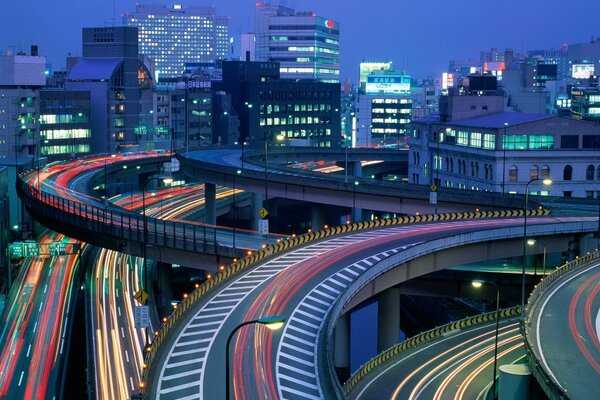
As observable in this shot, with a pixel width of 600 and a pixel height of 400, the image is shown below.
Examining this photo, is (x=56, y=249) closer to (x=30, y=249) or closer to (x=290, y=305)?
(x=30, y=249)

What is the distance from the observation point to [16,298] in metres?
72.2

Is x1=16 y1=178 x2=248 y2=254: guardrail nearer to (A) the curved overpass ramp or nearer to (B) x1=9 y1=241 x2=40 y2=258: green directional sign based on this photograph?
(B) x1=9 y1=241 x2=40 y2=258: green directional sign

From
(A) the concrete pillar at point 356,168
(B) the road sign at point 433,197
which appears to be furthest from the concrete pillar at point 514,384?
(A) the concrete pillar at point 356,168

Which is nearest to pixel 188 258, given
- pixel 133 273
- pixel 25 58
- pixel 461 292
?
pixel 133 273

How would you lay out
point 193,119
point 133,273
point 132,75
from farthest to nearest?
point 193,119, point 132,75, point 133,273

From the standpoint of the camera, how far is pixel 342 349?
64.4 meters

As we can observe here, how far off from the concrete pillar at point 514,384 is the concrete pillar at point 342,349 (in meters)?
22.2

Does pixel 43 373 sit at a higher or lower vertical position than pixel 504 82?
lower

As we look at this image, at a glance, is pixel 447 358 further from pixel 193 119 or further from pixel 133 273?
pixel 193 119

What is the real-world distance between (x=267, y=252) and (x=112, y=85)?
11553 centimetres

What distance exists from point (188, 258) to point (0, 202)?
84.2 ft

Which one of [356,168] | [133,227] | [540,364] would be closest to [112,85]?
[356,168]

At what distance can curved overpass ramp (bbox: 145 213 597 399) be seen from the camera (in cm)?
3800

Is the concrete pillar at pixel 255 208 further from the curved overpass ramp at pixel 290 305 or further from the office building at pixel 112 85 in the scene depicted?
the curved overpass ramp at pixel 290 305
